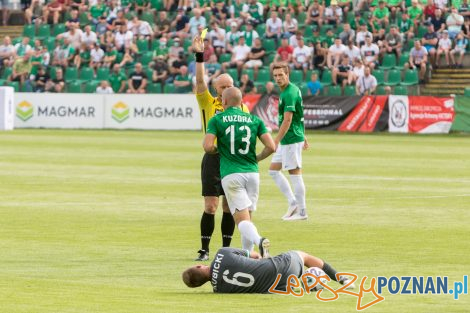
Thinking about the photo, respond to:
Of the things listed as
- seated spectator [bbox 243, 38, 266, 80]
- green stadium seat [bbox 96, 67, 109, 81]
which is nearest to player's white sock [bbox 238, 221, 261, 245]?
seated spectator [bbox 243, 38, 266, 80]

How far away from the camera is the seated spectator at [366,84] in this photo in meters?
43.5

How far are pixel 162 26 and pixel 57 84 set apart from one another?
5001mm

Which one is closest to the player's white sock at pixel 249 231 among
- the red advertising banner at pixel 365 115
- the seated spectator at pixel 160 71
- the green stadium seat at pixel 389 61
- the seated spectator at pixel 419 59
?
the red advertising banner at pixel 365 115

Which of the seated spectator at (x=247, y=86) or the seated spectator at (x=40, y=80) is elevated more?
the seated spectator at (x=247, y=86)

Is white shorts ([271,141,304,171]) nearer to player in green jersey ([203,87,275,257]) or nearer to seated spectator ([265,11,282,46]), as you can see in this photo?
player in green jersey ([203,87,275,257])

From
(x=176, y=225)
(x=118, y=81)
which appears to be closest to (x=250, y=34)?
(x=118, y=81)

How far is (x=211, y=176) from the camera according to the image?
47.4 ft

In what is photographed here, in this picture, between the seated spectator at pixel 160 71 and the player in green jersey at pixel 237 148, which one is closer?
the player in green jersey at pixel 237 148

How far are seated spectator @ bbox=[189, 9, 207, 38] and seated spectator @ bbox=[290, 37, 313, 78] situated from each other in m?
4.78

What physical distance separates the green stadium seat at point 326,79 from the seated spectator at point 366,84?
156 cm

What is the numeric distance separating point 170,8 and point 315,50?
8579 mm

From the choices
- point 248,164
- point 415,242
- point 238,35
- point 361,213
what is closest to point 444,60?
point 238,35

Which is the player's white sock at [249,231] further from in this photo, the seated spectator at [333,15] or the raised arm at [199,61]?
the seated spectator at [333,15]

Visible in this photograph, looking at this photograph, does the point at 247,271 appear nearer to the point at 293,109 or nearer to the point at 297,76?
the point at 293,109
